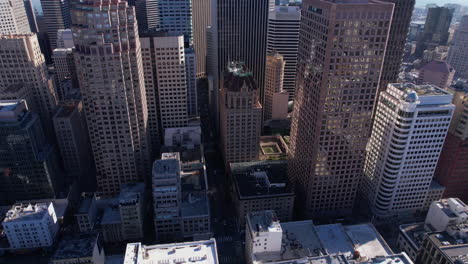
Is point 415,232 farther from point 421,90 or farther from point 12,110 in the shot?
point 12,110

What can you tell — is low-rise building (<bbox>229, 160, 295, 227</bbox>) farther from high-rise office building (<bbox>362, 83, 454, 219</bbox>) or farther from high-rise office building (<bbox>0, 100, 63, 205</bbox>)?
high-rise office building (<bbox>0, 100, 63, 205</bbox>)

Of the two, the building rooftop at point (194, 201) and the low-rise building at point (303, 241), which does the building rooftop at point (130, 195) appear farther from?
the low-rise building at point (303, 241)

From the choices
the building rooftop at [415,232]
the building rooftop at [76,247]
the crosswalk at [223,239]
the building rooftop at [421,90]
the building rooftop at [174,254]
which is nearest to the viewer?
the building rooftop at [174,254]

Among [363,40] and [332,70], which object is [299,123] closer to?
[332,70]

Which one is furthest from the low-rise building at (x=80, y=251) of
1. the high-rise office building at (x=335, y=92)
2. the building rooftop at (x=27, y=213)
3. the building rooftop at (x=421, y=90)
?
the building rooftop at (x=421, y=90)

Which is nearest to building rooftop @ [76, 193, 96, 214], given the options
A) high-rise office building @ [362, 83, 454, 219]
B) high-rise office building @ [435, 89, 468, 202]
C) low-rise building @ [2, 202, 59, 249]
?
low-rise building @ [2, 202, 59, 249]

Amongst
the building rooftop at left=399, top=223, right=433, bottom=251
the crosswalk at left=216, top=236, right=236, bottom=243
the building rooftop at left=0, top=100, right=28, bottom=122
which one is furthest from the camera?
the crosswalk at left=216, top=236, right=236, bottom=243

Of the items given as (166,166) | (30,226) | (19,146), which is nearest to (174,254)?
(166,166)

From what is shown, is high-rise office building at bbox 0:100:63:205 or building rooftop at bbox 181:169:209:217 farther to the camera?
high-rise office building at bbox 0:100:63:205
